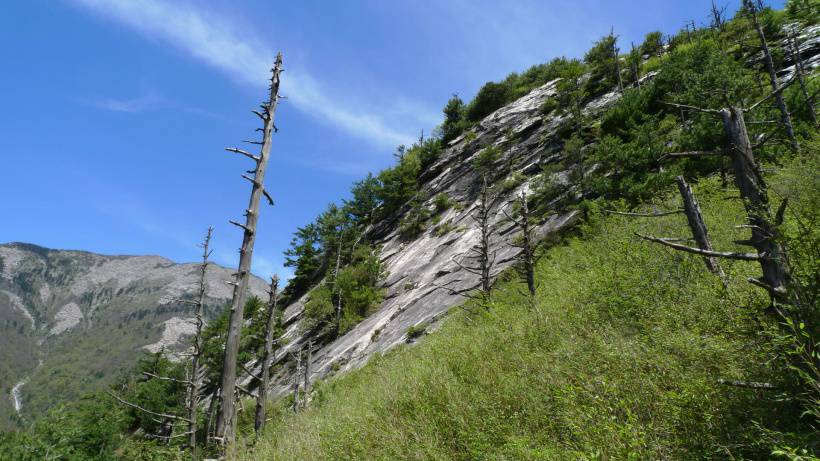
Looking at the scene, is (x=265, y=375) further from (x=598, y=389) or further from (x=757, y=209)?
(x=757, y=209)

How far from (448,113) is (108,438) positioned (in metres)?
50.6

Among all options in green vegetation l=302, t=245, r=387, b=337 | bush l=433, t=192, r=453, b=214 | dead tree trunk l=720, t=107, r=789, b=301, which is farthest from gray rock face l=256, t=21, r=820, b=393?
dead tree trunk l=720, t=107, r=789, b=301

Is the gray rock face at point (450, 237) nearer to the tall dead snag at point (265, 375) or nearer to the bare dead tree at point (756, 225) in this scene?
the tall dead snag at point (265, 375)

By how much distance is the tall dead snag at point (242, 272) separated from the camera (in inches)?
290

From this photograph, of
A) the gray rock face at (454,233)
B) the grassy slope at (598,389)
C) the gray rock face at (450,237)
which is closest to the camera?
the grassy slope at (598,389)

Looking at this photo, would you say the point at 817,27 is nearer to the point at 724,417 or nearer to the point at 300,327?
the point at 724,417

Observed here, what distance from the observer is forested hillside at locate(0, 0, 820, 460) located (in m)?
3.74

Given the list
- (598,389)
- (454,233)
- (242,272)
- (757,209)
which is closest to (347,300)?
(454,233)

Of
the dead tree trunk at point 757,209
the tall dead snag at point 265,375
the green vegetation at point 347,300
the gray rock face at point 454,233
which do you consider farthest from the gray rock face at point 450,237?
the dead tree trunk at point 757,209

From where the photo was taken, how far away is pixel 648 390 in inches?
175

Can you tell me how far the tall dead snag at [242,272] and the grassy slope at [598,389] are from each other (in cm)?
73

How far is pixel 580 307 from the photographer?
8.66 m

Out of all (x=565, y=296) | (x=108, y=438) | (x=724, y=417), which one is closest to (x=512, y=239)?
(x=565, y=296)

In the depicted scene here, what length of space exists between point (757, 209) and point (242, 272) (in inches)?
311
